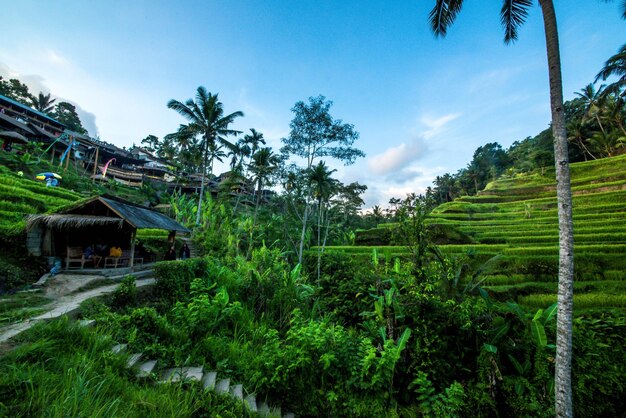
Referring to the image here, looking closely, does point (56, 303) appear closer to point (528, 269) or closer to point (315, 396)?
point (315, 396)

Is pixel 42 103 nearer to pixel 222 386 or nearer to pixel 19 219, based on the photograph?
pixel 19 219

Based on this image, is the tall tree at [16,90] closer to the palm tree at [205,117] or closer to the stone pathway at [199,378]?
the palm tree at [205,117]

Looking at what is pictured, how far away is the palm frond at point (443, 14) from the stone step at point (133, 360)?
9.49m

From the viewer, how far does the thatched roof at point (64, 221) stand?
852 centimetres

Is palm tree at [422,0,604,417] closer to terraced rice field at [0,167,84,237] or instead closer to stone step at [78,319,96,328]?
stone step at [78,319,96,328]

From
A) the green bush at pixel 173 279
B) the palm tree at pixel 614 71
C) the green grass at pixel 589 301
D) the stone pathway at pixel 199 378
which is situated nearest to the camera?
the stone pathway at pixel 199 378

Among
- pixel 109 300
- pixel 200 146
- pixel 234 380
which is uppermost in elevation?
pixel 200 146

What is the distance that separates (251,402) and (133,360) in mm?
2277

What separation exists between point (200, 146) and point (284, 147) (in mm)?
8649

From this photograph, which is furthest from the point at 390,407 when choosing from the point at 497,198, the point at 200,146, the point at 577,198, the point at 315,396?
the point at 497,198

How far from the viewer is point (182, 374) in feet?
14.8

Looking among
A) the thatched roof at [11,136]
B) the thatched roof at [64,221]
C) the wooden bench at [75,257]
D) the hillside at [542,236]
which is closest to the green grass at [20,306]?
the wooden bench at [75,257]

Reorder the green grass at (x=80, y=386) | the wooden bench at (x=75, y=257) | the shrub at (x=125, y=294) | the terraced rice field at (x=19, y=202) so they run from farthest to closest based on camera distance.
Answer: the wooden bench at (x=75, y=257)
the terraced rice field at (x=19, y=202)
the shrub at (x=125, y=294)
the green grass at (x=80, y=386)

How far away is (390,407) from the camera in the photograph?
5324 mm
